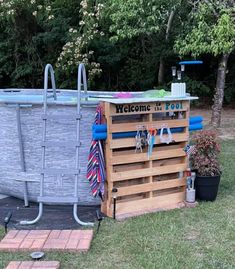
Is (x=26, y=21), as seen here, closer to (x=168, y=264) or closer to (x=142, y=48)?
(x=142, y=48)

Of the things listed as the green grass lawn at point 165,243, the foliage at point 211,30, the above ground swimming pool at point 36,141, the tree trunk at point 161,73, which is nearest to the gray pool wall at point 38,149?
the above ground swimming pool at point 36,141

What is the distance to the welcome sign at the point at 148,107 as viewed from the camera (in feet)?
13.0

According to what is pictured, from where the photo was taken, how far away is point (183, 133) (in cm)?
443

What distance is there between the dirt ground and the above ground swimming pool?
16.1 ft

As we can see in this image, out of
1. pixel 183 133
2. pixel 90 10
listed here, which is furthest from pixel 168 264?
pixel 90 10

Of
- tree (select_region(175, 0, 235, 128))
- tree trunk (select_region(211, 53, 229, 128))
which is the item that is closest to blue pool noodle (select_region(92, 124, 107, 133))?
tree (select_region(175, 0, 235, 128))

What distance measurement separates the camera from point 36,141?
4309mm

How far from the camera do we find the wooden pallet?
13.1 feet

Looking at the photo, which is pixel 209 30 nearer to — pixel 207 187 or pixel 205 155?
pixel 205 155

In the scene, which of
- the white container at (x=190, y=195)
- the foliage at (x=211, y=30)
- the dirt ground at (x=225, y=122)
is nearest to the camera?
the white container at (x=190, y=195)

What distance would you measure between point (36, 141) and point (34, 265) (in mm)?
1578

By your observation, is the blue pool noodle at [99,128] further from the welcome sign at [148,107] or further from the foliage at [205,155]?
the foliage at [205,155]

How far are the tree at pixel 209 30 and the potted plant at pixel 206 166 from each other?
3896 mm

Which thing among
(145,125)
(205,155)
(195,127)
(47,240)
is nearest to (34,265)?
(47,240)
